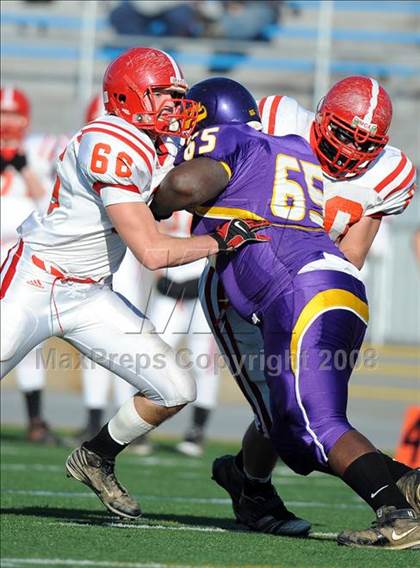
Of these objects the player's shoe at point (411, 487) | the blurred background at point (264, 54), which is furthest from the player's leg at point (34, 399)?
the blurred background at point (264, 54)

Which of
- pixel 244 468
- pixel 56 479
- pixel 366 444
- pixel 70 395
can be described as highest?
pixel 366 444

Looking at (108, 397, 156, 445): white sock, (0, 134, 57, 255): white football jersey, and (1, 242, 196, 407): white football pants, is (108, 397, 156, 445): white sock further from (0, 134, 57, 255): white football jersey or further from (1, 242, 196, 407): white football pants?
(0, 134, 57, 255): white football jersey

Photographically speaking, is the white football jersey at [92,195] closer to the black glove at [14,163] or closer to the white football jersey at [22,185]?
the white football jersey at [22,185]

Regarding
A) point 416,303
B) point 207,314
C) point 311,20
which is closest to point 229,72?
point 311,20

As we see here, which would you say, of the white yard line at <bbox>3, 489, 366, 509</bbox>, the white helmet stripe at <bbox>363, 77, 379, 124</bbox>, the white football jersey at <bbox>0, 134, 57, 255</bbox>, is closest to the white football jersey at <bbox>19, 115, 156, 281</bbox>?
the white helmet stripe at <bbox>363, 77, 379, 124</bbox>

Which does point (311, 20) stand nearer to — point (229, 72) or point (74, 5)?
point (229, 72)

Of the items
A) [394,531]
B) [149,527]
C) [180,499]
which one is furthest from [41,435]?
[394,531]

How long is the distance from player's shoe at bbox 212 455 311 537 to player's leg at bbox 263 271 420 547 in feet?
1.48

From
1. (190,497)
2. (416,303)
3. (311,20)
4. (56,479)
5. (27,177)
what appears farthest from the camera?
(311,20)

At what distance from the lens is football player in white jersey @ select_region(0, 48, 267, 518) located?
4.07 metres

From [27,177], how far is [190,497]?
2912mm

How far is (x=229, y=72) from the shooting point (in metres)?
12.5

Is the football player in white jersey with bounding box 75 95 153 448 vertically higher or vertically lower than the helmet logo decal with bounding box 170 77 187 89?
lower

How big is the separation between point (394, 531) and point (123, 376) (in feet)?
3.65
